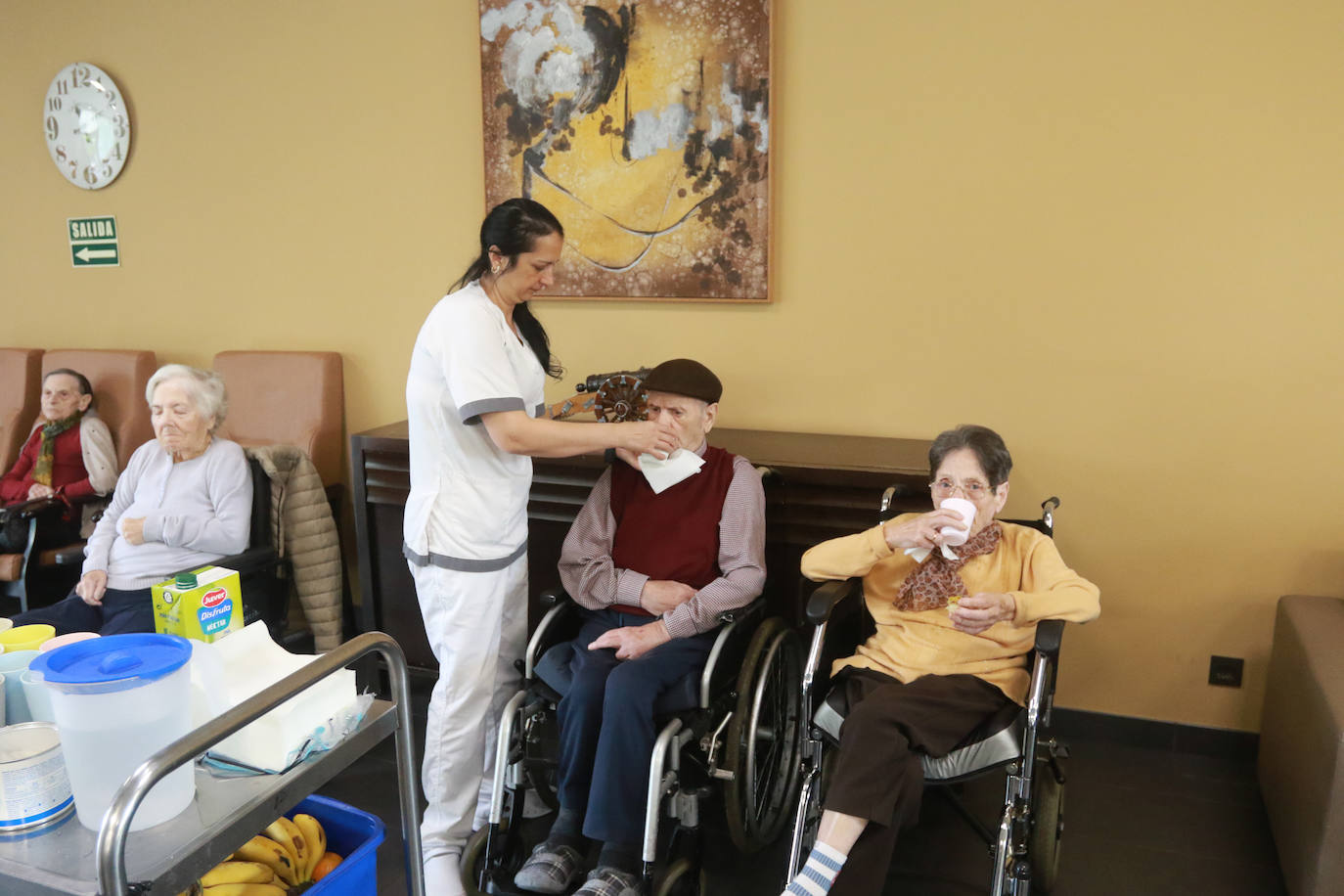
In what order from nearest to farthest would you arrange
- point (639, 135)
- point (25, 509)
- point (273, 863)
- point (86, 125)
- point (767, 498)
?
point (273, 863) < point (767, 498) < point (639, 135) < point (25, 509) < point (86, 125)

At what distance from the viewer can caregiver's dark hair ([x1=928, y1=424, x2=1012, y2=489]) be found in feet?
6.93

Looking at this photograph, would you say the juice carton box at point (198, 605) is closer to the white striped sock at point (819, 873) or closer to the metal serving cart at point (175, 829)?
the metal serving cart at point (175, 829)

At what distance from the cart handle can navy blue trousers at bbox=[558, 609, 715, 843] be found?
51 centimetres

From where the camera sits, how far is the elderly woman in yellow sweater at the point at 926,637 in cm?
187

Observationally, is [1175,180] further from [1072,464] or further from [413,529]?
[413,529]

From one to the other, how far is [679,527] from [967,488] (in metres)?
0.67

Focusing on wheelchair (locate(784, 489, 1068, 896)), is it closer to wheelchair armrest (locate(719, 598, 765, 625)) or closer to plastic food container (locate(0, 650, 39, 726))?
wheelchair armrest (locate(719, 598, 765, 625))

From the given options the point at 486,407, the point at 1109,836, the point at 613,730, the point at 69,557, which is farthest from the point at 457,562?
the point at 1109,836

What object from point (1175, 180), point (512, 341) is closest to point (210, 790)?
point (512, 341)

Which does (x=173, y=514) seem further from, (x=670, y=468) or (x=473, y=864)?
(x=670, y=468)

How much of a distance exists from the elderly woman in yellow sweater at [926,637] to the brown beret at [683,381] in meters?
0.45

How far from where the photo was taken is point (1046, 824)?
81.1 inches

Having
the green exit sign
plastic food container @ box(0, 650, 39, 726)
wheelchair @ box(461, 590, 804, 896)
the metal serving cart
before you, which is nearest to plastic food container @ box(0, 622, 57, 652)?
plastic food container @ box(0, 650, 39, 726)

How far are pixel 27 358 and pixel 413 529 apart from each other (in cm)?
277
